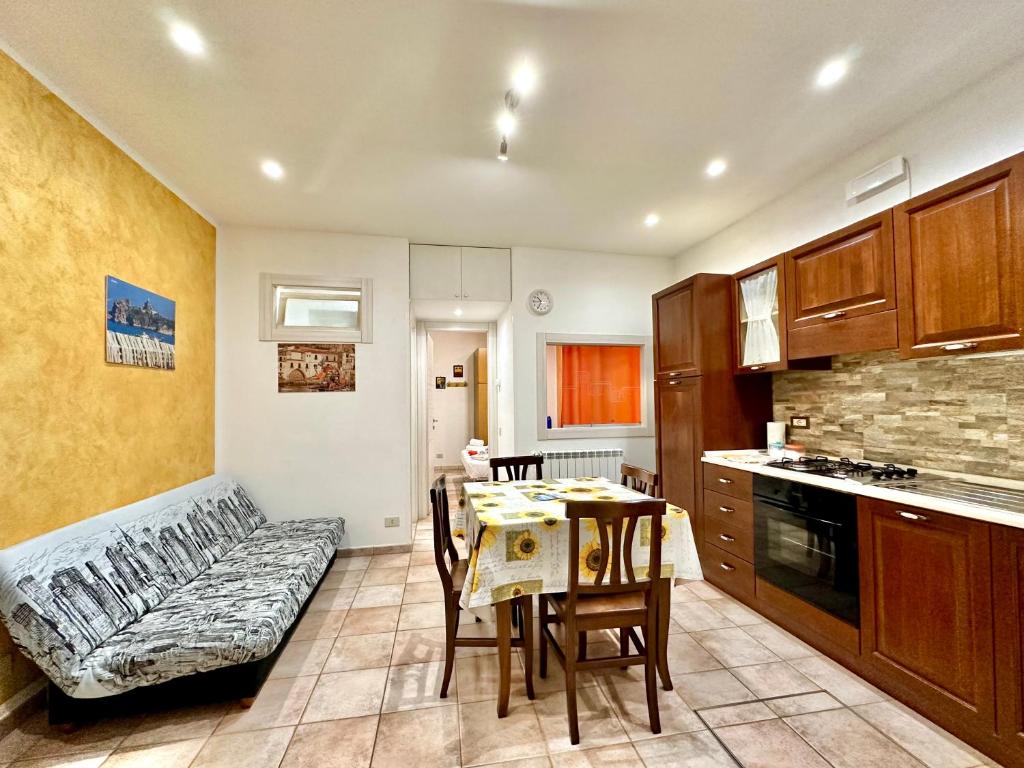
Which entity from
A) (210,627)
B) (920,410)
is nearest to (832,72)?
(920,410)

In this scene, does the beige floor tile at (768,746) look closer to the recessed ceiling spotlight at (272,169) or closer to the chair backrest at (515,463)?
the chair backrest at (515,463)

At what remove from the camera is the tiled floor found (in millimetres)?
1590

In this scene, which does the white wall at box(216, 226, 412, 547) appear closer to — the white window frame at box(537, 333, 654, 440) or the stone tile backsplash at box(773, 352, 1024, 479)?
the white window frame at box(537, 333, 654, 440)

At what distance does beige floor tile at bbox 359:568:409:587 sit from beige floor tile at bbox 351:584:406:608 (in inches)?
2.8

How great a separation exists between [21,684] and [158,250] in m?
2.42

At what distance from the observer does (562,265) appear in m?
4.27

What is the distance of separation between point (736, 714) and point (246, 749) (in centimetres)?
202

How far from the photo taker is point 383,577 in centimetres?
331

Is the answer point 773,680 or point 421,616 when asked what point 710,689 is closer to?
point 773,680

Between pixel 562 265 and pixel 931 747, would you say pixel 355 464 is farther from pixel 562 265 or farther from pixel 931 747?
pixel 931 747

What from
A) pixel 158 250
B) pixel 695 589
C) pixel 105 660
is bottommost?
pixel 695 589

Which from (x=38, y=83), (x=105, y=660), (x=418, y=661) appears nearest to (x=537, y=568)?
(x=418, y=661)

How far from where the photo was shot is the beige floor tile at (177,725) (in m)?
1.72

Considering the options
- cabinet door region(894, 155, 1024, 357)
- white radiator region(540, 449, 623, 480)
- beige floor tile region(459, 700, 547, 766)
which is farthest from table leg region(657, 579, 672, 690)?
white radiator region(540, 449, 623, 480)
